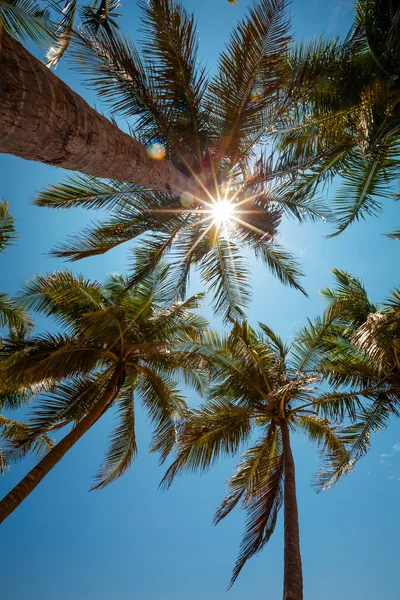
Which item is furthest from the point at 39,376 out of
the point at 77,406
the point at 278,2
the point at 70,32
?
the point at 278,2

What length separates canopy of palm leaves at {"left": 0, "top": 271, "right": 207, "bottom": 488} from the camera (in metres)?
8.59

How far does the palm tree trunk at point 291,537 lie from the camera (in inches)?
237

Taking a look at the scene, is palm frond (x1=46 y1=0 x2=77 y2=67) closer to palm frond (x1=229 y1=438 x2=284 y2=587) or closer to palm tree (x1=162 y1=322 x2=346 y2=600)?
palm tree (x1=162 y1=322 x2=346 y2=600)

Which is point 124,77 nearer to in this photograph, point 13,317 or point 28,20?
point 28,20

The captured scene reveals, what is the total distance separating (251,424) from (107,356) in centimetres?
430

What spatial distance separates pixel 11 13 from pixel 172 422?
905 cm

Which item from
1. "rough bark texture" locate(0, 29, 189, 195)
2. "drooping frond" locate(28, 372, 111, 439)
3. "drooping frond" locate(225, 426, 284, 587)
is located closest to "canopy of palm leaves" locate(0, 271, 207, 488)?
"drooping frond" locate(28, 372, 111, 439)

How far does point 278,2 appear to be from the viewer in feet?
16.2

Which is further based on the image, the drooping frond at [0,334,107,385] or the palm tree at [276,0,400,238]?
the drooping frond at [0,334,107,385]

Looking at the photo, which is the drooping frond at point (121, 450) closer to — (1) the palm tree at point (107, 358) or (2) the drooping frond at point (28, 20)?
(1) the palm tree at point (107, 358)

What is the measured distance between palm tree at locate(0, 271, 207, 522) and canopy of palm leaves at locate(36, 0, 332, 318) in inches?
61.7

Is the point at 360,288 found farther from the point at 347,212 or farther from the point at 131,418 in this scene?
the point at 131,418

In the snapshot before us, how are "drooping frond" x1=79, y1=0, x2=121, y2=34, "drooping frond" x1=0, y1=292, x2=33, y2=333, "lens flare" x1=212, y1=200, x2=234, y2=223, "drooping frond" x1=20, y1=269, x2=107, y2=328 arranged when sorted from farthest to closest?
"drooping frond" x1=0, y1=292, x2=33, y2=333 < "drooping frond" x1=20, y1=269, x2=107, y2=328 < "lens flare" x1=212, y1=200, x2=234, y2=223 < "drooping frond" x1=79, y1=0, x2=121, y2=34

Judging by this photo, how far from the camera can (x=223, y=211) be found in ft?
23.4
